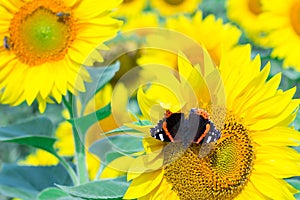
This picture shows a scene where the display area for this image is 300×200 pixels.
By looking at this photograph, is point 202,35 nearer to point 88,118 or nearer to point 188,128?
point 88,118

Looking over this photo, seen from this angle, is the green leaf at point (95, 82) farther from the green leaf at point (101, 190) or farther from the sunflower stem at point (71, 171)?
the green leaf at point (101, 190)

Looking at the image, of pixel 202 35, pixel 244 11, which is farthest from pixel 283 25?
pixel 244 11

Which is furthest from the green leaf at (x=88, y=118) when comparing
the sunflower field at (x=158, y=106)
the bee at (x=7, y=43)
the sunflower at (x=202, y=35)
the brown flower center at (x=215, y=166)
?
the sunflower at (x=202, y=35)

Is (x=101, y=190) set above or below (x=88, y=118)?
below

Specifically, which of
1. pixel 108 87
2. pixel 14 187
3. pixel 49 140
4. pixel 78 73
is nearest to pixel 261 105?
pixel 78 73

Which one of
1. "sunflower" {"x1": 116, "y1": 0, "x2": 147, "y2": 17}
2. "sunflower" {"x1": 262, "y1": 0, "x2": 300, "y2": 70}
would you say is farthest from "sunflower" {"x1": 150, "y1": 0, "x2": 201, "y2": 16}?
"sunflower" {"x1": 262, "y1": 0, "x2": 300, "y2": 70}

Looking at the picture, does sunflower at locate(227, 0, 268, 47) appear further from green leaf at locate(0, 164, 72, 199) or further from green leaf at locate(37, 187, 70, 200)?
green leaf at locate(37, 187, 70, 200)

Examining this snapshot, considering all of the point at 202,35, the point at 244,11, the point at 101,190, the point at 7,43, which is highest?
the point at 244,11
